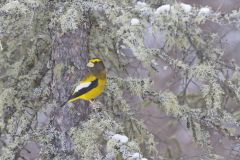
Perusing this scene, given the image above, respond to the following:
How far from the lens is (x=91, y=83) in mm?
3990

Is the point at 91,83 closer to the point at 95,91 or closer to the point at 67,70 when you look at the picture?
the point at 95,91

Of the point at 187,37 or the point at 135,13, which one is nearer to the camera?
the point at 135,13

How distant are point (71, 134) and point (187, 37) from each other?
1.21m

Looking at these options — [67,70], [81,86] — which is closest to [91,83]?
[81,86]

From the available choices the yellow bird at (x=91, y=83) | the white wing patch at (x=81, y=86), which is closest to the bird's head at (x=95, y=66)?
the yellow bird at (x=91, y=83)

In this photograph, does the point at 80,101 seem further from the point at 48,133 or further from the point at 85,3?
the point at 85,3

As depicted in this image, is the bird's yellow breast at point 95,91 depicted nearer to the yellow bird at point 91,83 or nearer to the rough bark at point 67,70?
the yellow bird at point 91,83

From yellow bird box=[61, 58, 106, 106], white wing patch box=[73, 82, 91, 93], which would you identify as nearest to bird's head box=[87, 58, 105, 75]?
yellow bird box=[61, 58, 106, 106]

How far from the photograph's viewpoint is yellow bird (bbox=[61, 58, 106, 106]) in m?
3.92

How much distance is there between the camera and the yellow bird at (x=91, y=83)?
3.92 meters

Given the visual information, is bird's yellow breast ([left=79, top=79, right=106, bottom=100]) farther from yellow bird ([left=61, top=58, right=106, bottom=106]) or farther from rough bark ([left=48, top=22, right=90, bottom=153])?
rough bark ([left=48, top=22, right=90, bottom=153])

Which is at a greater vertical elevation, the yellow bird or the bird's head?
the bird's head

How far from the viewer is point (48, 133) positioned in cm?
400

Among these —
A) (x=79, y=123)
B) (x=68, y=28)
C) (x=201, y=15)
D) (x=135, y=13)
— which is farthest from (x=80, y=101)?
(x=201, y=15)
